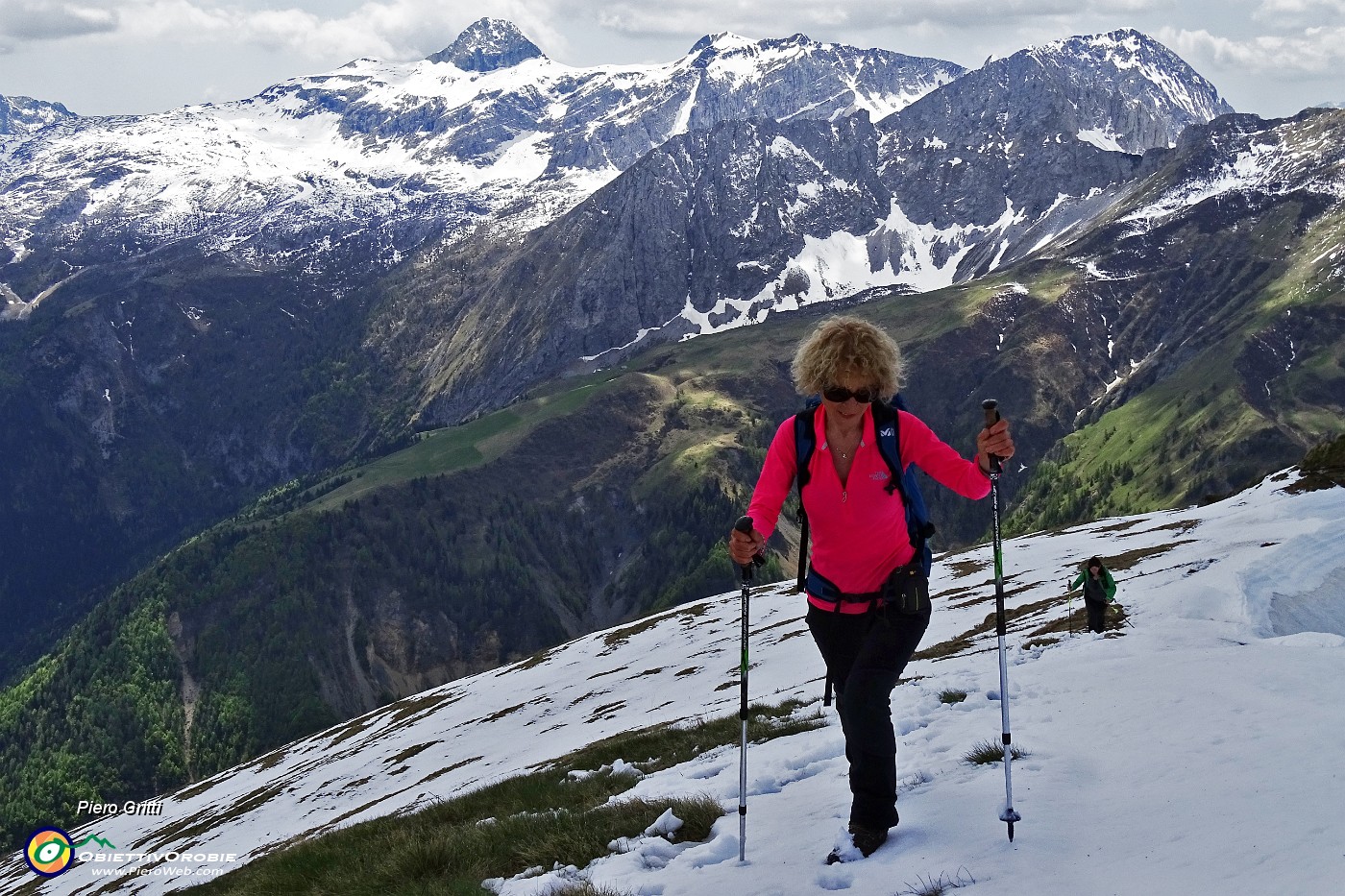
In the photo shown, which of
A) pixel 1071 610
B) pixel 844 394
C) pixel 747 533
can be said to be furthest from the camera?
pixel 1071 610

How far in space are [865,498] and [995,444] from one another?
1.29 meters

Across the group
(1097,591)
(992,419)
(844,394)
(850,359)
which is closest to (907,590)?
(992,419)

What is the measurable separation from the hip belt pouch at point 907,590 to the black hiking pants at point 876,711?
0.30 ft

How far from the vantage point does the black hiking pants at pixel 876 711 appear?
9.23 metres

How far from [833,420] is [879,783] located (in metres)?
3.43

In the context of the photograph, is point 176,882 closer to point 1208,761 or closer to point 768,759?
point 768,759

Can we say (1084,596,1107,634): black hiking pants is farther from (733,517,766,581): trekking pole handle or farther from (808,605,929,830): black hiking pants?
(808,605,929,830): black hiking pants

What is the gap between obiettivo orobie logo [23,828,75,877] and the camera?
30.3 meters

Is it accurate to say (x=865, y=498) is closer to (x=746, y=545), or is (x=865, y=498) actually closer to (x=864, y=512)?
(x=864, y=512)

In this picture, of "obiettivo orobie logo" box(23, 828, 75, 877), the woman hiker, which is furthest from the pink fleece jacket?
"obiettivo orobie logo" box(23, 828, 75, 877)

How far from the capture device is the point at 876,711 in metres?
9.31

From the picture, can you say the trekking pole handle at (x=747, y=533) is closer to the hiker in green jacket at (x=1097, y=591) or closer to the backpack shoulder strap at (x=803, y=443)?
the backpack shoulder strap at (x=803, y=443)

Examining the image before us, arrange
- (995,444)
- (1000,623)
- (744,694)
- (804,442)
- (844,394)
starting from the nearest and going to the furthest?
(995,444) → (844,394) → (804,442) → (1000,623) → (744,694)

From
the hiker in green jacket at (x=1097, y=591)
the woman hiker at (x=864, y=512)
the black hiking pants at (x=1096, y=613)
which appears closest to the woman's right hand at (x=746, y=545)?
the woman hiker at (x=864, y=512)
